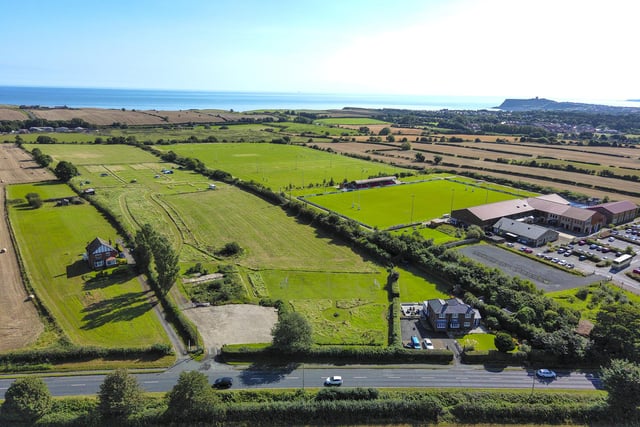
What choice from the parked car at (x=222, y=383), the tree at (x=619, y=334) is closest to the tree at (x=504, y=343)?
the tree at (x=619, y=334)

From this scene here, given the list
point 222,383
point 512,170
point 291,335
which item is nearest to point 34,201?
point 222,383

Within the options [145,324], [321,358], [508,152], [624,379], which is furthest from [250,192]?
[508,152]

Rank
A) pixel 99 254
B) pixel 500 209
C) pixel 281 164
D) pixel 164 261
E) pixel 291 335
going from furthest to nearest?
pixel 281 164
pixel 500 209
pixel 99 254
pixel 164 261
pixel 291 335

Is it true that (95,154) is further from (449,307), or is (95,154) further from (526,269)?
(526,269)

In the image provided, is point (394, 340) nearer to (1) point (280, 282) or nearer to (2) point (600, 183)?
(1) point (280, 282)

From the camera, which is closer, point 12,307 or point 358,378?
point 358,378

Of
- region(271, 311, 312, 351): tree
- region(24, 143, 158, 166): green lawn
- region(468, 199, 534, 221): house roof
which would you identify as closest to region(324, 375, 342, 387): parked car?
region(271, 311, 312, 351): tree
